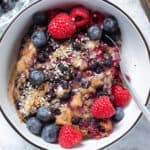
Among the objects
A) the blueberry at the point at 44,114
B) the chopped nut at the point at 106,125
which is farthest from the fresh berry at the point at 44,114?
the chopped nut at the point at 106,125

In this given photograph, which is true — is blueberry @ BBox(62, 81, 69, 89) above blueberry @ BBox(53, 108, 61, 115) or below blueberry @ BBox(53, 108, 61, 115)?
above

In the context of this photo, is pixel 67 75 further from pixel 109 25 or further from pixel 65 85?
pixel 109 25

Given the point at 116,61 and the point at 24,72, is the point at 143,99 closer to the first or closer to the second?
the point at 116,61

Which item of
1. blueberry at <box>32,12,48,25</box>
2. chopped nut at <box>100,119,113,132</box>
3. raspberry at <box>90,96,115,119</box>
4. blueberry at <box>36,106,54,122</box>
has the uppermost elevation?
blueberry at <box>32,12,48,25</box>

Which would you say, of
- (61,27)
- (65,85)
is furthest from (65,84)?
(61,27)

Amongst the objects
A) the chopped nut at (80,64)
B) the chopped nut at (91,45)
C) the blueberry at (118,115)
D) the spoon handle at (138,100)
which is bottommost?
the blueberry at (118,115)

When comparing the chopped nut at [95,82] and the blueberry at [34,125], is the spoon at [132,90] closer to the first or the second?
the chopped nut at [95,82]

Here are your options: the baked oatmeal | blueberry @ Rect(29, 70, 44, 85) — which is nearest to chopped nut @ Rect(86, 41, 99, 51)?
the baked oatmeal

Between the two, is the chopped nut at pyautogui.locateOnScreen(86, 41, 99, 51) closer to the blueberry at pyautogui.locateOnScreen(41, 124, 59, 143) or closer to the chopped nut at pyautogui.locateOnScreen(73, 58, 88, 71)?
the chopped nut at pyautogui.locateOnScreen(73, 58, 88, 71)
